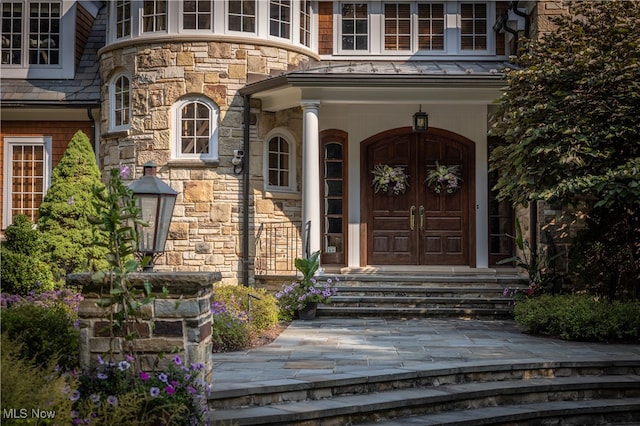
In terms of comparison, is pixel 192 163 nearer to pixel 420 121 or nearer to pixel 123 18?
pixel 123 18

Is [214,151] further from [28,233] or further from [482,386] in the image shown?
[482,386]

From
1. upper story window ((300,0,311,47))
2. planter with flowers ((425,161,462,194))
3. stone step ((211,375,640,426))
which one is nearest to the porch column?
upper story window ((300,0,311,47))

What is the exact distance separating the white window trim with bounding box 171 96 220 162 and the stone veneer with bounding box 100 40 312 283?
0.09 m

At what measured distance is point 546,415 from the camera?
6695 mm

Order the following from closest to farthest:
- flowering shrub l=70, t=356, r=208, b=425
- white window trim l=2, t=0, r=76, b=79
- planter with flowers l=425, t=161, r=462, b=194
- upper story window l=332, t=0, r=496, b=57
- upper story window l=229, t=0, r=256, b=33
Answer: flowering shrub l=70, t=356, r=208, b=425
upper story window l=229, t=0, r=256, b=33
planter with flowers l=425, t=161, r=462, b=194
upper story window l=332, t=0, r=496, b=57
white window trim l=2, t=0, r=76, b=79

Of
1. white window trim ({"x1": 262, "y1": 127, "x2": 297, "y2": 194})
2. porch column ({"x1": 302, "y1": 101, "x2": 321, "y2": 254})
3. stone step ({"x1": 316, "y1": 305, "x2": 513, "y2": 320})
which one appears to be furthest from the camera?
white window trim ({"x1": 262, "y1": 127, "x2": 297, "y2": 194})

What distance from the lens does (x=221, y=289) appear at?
10430 millimetres

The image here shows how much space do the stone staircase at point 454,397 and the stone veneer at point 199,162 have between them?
23.0 feet

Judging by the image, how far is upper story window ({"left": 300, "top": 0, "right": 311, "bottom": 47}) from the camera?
1473 cm

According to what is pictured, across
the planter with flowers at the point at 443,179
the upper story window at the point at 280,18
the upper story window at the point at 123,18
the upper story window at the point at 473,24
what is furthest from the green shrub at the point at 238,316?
the upper story window at the point at 473,24

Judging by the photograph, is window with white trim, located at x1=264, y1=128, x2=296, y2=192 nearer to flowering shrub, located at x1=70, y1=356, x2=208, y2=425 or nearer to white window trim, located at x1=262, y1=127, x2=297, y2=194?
white window trim, located at x1=262, y1=127, x2=297, y2=194

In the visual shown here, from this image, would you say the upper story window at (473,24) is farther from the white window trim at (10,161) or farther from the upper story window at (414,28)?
the white window trim at (10,161)

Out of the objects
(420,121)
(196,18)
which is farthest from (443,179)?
(196,18)

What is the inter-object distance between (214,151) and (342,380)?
7.86 m
